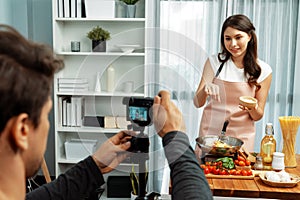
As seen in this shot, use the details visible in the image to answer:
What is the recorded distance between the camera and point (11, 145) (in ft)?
2.34

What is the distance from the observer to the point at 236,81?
250 cm

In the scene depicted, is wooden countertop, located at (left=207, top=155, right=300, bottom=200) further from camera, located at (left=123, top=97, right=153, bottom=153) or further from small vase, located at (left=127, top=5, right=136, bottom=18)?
small vase, located at (left=127, top=5, right=136, bottom=18)

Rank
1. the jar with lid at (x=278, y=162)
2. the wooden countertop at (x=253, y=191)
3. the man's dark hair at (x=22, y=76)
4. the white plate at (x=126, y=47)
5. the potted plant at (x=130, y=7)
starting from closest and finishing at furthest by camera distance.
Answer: the man's dark hair at (x=22, y=76)
the wooden countertop at (x=253, y=191)
the jar with lid at (x=278, y=162)
the white plate at (x=126, y=47)
the potted plant at (x=130, y=7)

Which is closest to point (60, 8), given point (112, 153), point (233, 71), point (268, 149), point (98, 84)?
point (98, 84)

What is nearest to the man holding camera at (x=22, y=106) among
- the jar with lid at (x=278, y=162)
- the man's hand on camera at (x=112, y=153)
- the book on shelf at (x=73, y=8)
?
the man's hand on camera at (x=112, y=153)

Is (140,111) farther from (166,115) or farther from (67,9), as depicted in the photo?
(67,9)

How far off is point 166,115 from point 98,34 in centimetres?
246

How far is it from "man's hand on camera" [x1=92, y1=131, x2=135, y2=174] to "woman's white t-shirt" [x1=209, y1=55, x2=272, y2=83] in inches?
56.6

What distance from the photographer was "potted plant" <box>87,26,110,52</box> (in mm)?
3406

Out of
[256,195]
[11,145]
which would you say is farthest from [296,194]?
[11,145]

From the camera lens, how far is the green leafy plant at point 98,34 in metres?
3.41

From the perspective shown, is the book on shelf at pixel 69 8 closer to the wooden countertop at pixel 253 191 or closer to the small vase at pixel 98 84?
the small vase at pixel 98 84

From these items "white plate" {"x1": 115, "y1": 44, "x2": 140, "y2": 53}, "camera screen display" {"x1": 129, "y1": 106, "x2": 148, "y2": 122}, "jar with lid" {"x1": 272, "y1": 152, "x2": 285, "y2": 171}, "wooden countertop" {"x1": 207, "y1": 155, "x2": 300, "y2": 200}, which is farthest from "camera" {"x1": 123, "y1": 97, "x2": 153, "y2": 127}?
"white plate" {"x1": 115, "y1": 44, "x2": 140, "y2": 53}

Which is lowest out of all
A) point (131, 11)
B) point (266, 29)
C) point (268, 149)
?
point (268, 149)
